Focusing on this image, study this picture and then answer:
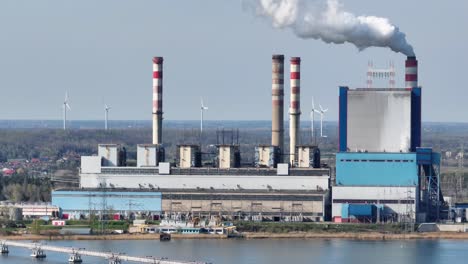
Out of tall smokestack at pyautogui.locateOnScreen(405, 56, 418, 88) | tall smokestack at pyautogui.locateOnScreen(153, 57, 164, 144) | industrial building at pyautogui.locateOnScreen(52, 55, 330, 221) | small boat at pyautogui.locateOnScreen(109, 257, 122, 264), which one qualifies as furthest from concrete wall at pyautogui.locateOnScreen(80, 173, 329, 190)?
small boat at pyautogui.locateOnScreen(109, 257, 122, 264)

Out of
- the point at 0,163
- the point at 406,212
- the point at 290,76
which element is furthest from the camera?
the point at 0,163

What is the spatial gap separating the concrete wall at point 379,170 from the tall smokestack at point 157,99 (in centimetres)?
514

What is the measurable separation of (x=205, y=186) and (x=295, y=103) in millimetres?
3384

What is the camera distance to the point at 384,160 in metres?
37.3

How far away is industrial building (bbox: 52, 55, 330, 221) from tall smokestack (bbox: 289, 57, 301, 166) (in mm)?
903

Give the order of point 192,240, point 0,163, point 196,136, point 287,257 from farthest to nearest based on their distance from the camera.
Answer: point 196,136 < point 0,163 < point 192,240 < point 287,257

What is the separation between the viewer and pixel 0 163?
64312 mm

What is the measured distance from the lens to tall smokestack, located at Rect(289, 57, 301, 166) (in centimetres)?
3988

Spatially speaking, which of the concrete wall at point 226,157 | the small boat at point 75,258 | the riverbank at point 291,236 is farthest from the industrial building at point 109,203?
the small boat at point 75,258

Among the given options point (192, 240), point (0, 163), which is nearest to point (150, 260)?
point (192, 240)

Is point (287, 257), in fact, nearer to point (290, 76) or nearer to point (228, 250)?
point (228, 250)

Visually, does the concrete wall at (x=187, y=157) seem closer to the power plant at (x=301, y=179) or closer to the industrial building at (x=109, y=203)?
the power plant at (x=301, y=179)

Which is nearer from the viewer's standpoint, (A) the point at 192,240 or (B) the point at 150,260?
(B) the point at 150,260

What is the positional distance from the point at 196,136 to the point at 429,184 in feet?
136
